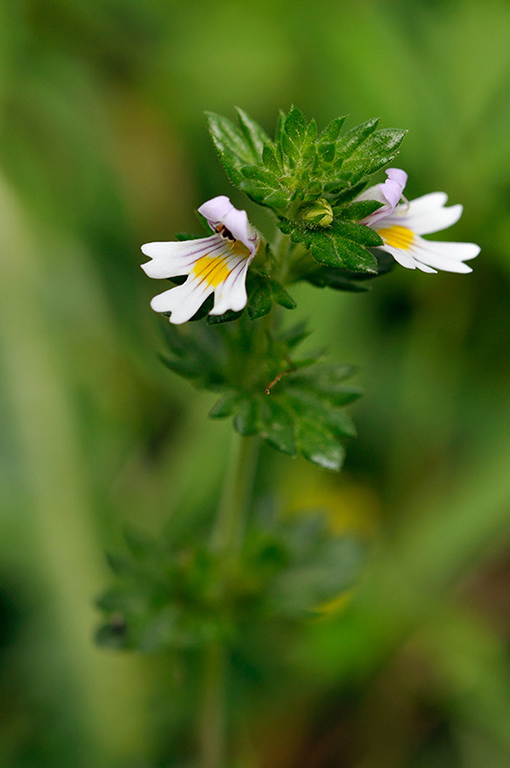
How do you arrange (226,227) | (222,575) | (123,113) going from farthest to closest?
1. (123,113)
2. (222,575)
3. (226,227)

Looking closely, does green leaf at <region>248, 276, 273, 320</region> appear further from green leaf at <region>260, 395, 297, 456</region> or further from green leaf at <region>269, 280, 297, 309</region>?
green leaf at <region>260, 395, 297, 456</region>

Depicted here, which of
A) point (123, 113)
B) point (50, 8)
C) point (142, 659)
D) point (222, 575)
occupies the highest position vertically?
point (50, 8)

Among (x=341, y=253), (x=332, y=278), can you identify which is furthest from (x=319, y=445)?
(x=341, y=253)

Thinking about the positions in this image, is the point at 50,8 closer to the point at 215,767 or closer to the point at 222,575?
the point at 222,575

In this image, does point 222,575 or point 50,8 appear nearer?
point 222,575

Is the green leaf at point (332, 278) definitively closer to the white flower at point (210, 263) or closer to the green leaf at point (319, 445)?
the white flower at point (210, 263)

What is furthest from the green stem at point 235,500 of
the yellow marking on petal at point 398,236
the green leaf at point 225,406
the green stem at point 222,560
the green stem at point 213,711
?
the yellow marking on petal at point 398,236

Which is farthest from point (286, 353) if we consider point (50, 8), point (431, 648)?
point (50, 8)

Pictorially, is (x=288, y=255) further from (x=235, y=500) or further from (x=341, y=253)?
(x=235, y=500)
